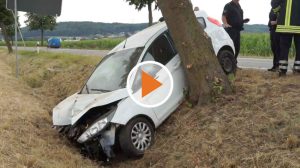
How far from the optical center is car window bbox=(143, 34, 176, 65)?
825cm

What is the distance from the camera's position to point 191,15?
8.28 meters

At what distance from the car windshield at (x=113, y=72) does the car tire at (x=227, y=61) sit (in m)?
2.03

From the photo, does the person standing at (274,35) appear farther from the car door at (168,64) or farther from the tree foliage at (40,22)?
the tree foliage at (40,22)

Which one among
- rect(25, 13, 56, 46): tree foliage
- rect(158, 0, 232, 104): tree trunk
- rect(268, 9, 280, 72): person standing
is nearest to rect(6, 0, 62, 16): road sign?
rect(268, 9, 280, 72): person standing

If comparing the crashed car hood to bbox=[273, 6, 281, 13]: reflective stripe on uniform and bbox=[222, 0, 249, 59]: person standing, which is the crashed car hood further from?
bbox=[222, 0, 249, 59]: person standing

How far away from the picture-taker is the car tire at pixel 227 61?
30.9 ft

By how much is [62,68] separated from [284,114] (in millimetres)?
12392

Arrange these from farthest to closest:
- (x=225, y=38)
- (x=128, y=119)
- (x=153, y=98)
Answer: (x=225, y=38)
(x=153, y=98)
(x=128, y=119)

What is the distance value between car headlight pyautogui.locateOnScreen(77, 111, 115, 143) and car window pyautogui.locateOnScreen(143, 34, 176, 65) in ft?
4.94

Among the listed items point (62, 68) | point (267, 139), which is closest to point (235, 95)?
point (267, 139)

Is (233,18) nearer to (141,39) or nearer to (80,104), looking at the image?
(141,39)

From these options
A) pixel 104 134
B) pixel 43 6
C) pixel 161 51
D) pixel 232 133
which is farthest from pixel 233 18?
pixel 43 6

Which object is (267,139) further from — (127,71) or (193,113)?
(127,71)
